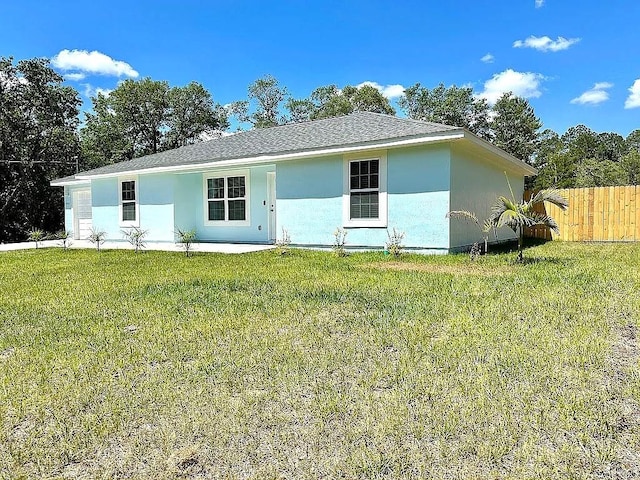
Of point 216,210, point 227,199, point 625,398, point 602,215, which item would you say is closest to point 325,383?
point 625,398

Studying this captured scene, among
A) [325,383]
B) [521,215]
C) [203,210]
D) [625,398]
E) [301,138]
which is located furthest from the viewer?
[203,210]

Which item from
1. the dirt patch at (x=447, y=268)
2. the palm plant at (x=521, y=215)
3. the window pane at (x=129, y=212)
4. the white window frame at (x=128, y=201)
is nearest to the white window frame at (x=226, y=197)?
the white window frame at (x=128, y=201)

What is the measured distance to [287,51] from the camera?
22.8 metres

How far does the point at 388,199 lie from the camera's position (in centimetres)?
983

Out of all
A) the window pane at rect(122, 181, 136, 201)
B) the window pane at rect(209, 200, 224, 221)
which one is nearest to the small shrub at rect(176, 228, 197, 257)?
the window pane at rect(209, 200, 224, 221)

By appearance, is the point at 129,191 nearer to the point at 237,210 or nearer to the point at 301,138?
the point at 237,210

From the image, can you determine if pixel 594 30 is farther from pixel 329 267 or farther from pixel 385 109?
pixel 385 109

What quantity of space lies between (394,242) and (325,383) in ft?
24.0

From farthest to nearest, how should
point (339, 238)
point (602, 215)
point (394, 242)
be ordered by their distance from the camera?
point (602, 215)
point (339, 238)
point (394, 242)

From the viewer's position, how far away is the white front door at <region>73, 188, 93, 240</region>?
673 inches

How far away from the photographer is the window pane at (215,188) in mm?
13413

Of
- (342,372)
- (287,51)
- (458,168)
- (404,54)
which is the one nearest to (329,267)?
(458,168)

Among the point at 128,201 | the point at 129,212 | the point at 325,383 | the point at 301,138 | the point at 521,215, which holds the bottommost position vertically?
the point at 325,383

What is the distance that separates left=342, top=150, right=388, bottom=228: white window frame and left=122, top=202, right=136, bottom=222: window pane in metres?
8.19
